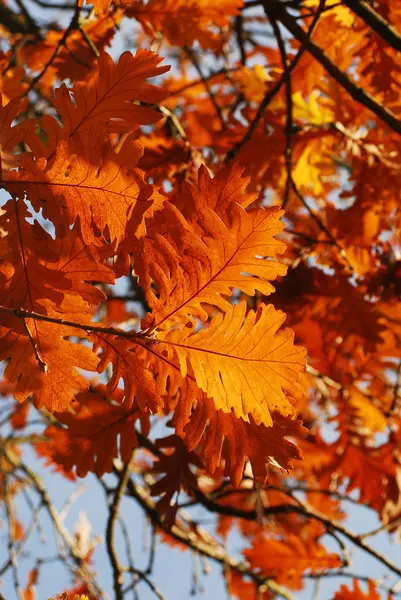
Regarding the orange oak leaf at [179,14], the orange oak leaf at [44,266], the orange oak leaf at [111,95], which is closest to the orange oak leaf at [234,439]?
the orange oak leaf at [44,266]

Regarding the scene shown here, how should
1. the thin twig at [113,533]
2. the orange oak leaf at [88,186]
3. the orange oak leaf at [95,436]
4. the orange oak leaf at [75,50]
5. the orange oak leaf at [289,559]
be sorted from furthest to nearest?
the orange oak leaf at [289,559] → the thin twig at [113,533] → the orange oak leaf at [75,50] → the orange oak leaf at [95,436] → the orange oak leaf at [88,186]

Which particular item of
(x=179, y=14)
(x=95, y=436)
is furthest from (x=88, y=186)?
(x=179, y=14)

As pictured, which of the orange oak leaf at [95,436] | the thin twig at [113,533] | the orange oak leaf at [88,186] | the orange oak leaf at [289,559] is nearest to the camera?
the orange oak leaf at [88,186]

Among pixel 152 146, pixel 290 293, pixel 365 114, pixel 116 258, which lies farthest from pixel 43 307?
pixel 365 114

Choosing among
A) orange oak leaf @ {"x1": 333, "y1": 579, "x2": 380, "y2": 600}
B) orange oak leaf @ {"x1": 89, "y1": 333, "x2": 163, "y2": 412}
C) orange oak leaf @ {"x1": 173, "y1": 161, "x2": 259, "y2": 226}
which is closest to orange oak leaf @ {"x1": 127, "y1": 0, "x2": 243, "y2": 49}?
orange oak leaf @ {"x1": 173, "y1": 161, "x2": 259, "y2": 226}

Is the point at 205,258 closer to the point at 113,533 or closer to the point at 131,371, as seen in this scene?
the point at 131,371

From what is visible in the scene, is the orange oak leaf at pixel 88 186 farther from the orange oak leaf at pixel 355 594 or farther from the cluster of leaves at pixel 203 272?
the orange oak leaf at pixel 355 594

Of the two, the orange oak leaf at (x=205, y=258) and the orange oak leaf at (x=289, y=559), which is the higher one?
the orange oak leaf at (x=289, y=559)
